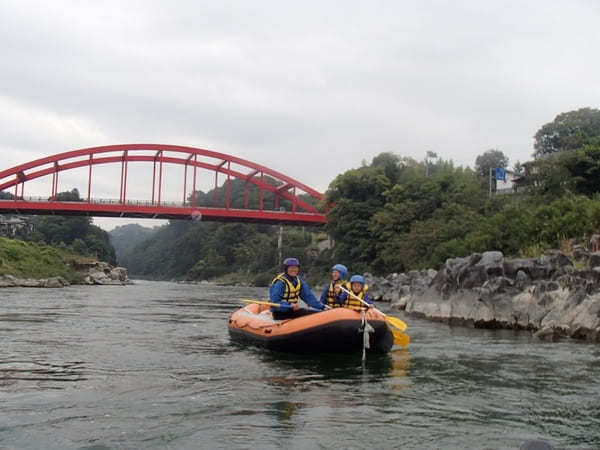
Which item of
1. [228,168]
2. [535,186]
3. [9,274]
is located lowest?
[9,274]

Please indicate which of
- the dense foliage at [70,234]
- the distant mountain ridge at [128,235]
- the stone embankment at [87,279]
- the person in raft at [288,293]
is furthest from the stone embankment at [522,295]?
the distant mountain ridge at [128,235]

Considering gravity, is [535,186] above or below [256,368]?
above

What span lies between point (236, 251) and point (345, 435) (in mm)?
65519

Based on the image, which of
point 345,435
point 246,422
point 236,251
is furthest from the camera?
point 236,251

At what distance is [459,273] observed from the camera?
1506 centimetres

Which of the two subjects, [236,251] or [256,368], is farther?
[236,251]

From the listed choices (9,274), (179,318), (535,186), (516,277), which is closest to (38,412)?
(179,318)

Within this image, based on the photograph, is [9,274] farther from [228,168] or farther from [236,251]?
[236,251]

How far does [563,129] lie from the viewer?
50969 millimetres

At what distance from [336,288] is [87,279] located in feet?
116

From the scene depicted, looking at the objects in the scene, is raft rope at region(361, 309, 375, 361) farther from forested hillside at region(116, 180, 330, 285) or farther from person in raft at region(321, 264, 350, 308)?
forested hillside at region(116, 180, 330, 285)

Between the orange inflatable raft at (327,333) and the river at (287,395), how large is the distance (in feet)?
0.65

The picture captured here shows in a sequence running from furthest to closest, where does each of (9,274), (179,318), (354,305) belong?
(9,274) → (179,318) → (354,305)

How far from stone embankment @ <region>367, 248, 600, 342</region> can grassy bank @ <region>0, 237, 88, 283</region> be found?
81.2ft
